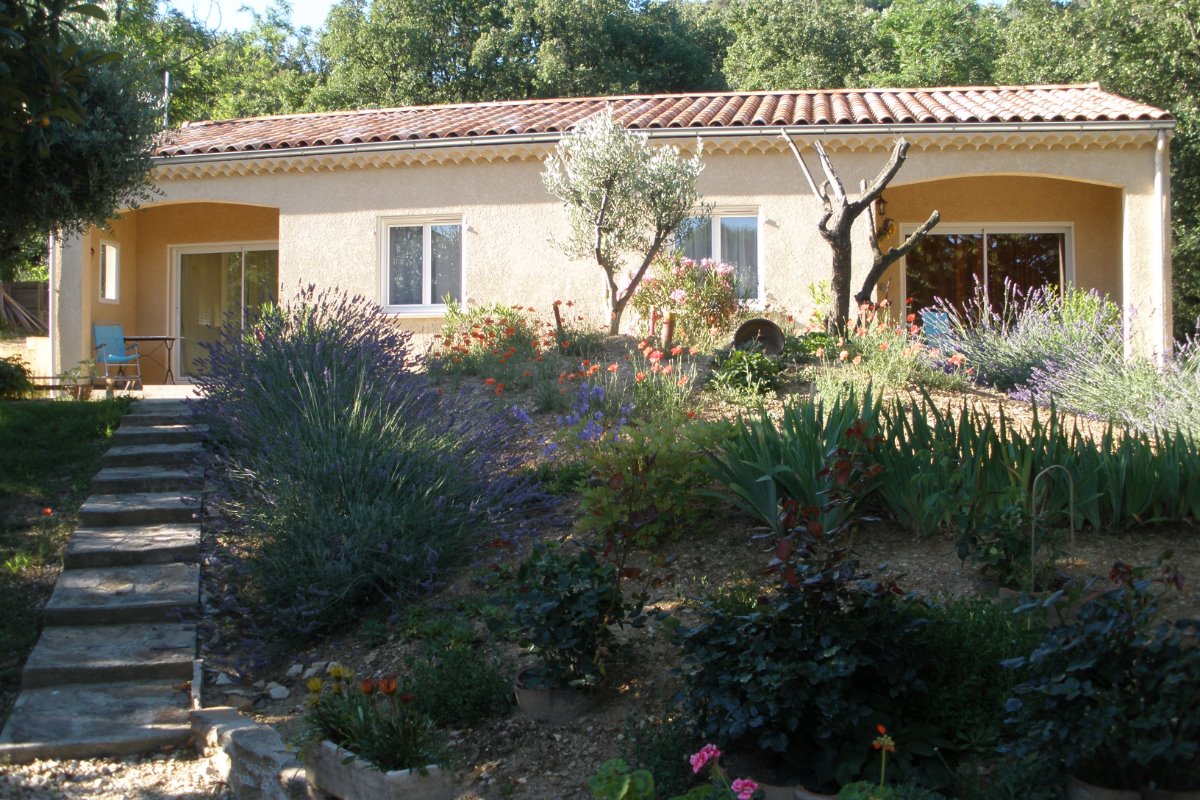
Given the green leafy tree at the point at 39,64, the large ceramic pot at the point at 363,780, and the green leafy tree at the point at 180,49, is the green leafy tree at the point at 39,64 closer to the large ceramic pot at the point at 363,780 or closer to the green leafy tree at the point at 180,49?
the large ceramic pot at the point at 363,780

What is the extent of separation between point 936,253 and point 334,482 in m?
11.1

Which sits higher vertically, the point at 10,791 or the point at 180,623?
the point at 180,623

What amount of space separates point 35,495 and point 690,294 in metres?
7.07

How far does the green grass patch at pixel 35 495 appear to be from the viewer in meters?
5.53

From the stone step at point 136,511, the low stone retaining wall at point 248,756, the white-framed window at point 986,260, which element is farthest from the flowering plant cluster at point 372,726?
the white-framed window at point 986,260

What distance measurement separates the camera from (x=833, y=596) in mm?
3545

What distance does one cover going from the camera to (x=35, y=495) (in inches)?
273

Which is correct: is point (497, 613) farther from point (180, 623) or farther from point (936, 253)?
point (936, 253)

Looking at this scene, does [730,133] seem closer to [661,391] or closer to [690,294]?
[690,294]

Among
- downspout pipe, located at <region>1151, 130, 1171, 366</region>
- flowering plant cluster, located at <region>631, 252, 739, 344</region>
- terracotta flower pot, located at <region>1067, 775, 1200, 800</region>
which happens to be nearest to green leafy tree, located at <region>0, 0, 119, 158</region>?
terracotta flower pot, located at <region>1067, 775, 1200, 800</region>

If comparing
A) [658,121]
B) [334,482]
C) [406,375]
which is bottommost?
[334,482]

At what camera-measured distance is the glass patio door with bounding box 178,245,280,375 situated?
16.3 m

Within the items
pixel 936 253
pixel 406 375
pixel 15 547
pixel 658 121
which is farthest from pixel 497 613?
pixel 936 253

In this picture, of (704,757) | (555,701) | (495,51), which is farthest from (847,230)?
(495,51)
